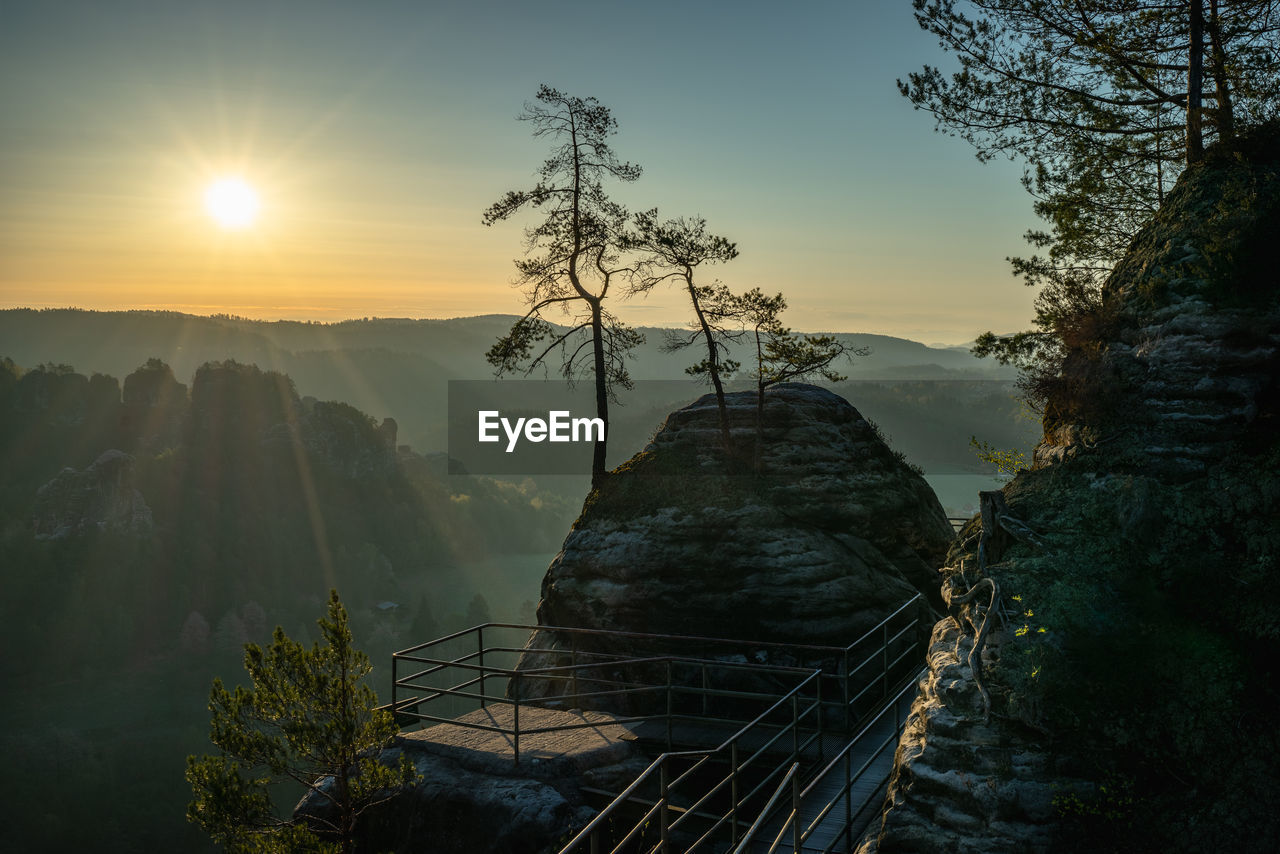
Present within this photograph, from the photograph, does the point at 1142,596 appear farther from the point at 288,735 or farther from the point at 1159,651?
the point at 288,735

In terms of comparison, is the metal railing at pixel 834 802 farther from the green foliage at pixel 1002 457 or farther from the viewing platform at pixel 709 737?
the green foliage at pixel 1002 457

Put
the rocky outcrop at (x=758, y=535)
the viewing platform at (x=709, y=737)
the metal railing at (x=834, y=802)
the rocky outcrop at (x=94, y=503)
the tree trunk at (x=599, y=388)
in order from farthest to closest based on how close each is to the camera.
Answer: the rocky outcrop at (x=94, y=503) < the tree trunk at (x=599, y=388) < the rocky outcrop at (x=758, y=535) < the viewing platform at (x=709, y=737) < the metal railing at (x=834, y=802)

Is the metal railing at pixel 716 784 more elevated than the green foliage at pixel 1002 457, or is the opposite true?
the green foliage at pixel 1002 457

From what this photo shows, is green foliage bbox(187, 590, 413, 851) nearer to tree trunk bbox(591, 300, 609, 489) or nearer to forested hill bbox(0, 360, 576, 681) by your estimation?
tree trunk bbox(591, 300, 609, 489)

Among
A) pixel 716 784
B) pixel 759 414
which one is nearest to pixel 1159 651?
A: pixel 716 784

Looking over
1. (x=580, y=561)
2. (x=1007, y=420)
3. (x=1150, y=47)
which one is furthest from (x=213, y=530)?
(x=1150, y=47)

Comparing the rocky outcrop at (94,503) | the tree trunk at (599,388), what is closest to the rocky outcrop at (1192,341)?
the tree trunk at (599,388)

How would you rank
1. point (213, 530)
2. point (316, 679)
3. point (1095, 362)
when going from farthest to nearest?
point (213, 530) < point (316, 679) < point (1095, 362)

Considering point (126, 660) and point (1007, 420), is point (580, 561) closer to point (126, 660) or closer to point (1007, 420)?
point (126, 660)
